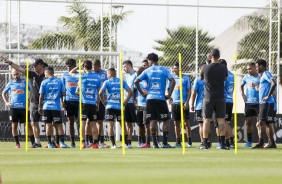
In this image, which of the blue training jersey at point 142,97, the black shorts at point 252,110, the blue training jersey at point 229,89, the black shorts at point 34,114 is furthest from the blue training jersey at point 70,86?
the black shorts at point 252,110

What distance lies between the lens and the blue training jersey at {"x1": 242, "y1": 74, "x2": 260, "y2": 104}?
23.4 meters

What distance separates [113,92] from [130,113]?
3.35 ft

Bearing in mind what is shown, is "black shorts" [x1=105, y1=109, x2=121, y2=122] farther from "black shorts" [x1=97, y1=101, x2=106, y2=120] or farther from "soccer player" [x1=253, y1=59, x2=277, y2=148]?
"soccer player" [x1=253, y1=59, x2=277, y2=148]

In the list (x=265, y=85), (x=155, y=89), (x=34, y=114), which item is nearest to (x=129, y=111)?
(x=155, y=89)

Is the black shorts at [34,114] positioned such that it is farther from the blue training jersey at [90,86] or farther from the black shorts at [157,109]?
the black shorts at [157,109]

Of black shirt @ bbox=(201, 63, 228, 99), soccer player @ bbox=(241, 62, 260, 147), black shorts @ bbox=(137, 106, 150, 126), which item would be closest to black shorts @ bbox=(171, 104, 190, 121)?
black shorts @ bbox=(137, 106, 150, 126)

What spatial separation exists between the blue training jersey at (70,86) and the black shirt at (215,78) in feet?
14.9

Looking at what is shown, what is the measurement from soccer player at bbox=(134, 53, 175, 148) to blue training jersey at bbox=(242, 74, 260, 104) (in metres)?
3.13

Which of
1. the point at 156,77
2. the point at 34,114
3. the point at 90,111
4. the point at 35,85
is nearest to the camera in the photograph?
the point at 156,77

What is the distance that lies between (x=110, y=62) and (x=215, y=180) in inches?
731

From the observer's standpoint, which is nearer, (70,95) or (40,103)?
(40,103)

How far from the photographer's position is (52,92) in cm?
2225

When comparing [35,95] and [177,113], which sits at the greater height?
[35,95]

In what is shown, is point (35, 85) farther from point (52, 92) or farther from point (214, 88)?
point (214, 88)
